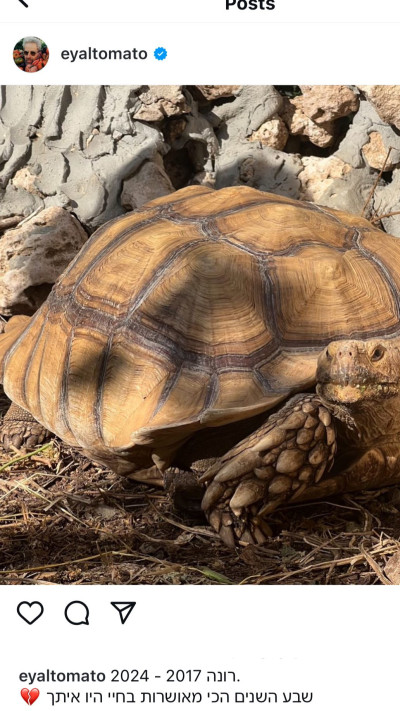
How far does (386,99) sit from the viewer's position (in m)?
4.09

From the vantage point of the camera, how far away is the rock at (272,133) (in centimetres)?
461

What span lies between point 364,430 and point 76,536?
1113 millimetres

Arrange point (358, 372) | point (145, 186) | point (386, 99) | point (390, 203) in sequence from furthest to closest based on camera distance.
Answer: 1. point (390, 203)
2. point (145, 186)
3. point (386, 99)
4. point (358, 372)

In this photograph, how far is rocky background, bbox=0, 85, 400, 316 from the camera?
4230mm

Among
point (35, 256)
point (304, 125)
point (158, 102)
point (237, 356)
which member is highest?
point (158, 102)

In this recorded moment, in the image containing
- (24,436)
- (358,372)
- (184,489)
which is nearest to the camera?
(358,372)

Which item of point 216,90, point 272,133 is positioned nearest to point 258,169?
point 272,133

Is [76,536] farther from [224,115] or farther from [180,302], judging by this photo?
[224,115]

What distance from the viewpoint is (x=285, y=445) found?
265 cm

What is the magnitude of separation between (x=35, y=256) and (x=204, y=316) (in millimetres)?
1562

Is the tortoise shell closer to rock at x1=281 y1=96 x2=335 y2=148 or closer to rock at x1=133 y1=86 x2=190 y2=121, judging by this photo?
rock at x1=133 y1=86 x2=190 y2=121
